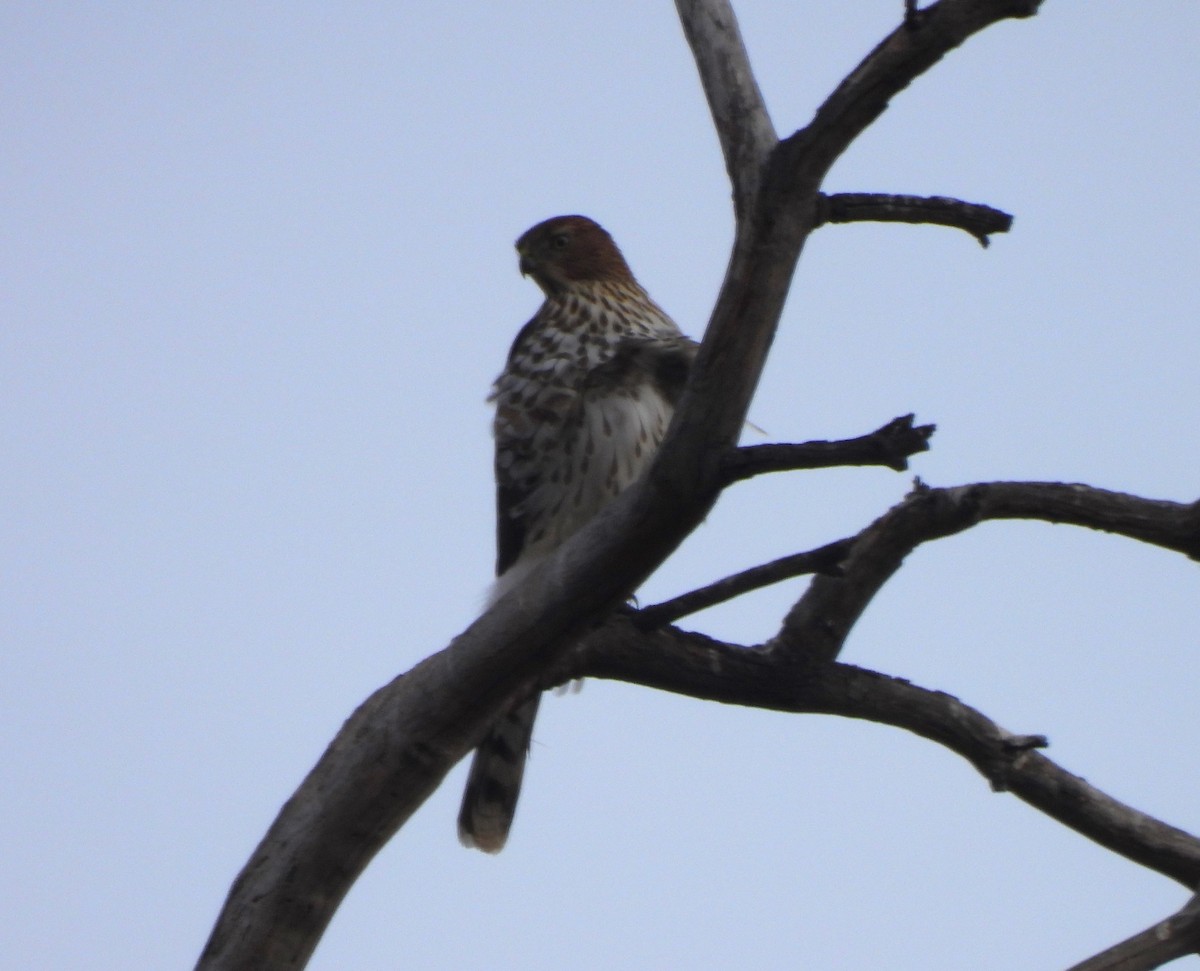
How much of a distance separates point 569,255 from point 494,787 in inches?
82.1

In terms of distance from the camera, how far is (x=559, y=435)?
15.1 ft

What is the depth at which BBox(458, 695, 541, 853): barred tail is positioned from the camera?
4.73 metres

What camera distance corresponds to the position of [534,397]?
466cm

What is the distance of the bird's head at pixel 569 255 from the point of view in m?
5.58

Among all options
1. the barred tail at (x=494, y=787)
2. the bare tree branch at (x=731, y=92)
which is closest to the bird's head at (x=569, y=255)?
the barred tail at (x=494, y=787)

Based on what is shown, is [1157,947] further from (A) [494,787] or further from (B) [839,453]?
(A) [494,787]

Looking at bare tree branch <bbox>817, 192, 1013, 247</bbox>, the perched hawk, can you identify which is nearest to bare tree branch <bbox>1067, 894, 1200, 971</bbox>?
bare tree branch <bbox>817, 192, 1013, 247</bbox>

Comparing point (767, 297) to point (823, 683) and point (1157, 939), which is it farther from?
point (1157, 939)

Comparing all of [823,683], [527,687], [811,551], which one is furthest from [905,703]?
[527,687]

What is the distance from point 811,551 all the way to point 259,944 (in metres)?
1.42

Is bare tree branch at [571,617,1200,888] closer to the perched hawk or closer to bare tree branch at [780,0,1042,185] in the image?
the perched hawk

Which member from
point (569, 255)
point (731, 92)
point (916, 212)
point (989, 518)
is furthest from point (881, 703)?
point (569, 255)

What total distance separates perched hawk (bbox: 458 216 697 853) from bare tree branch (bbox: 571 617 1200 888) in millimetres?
886

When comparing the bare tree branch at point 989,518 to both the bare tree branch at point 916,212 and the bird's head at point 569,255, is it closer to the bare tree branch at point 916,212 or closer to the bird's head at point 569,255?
the bare tree branch at point 916,212
